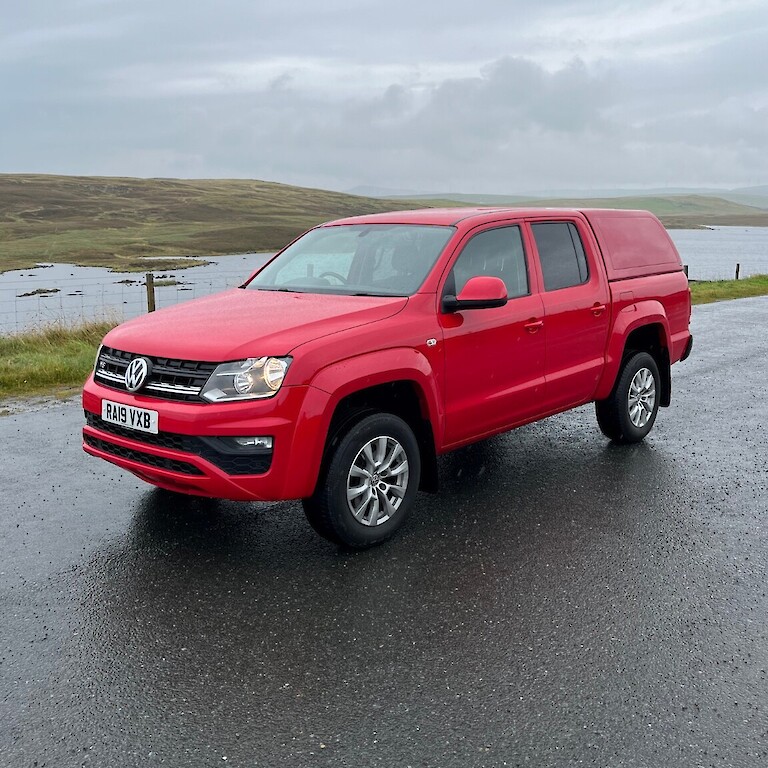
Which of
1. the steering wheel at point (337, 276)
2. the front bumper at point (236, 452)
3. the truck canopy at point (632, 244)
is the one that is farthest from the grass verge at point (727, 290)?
the front bumper at point (236, 452)

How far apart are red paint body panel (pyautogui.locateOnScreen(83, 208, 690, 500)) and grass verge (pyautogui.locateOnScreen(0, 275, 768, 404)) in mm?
4521

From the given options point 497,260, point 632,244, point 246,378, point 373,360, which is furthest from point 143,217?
point 246,378

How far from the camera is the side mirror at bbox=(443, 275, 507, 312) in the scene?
4840 millimetres

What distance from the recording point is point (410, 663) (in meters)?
3.41

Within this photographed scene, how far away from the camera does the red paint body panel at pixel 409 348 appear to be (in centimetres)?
420

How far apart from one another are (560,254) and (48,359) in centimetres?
695

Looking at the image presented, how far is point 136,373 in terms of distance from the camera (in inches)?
178

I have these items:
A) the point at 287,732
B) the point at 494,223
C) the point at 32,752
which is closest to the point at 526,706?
the point at 287,732

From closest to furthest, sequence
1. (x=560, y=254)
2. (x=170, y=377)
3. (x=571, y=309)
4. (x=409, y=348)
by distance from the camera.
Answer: (x=170, y=377), (x=409, y=348), (x=571, y=309), (x=560, y=254)

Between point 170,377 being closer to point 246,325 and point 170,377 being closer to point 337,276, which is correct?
point 246,325

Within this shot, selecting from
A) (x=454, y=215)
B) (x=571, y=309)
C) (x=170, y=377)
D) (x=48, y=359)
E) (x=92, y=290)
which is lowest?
(x=92, y=290)

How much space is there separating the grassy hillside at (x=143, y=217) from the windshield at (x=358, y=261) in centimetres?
5252

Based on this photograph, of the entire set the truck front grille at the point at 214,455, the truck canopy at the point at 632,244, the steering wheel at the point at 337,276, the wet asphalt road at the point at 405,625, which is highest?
the truck canopy at the point at 632,244

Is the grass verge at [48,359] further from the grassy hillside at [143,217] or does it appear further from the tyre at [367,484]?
the grassy hillside at [143,217]
